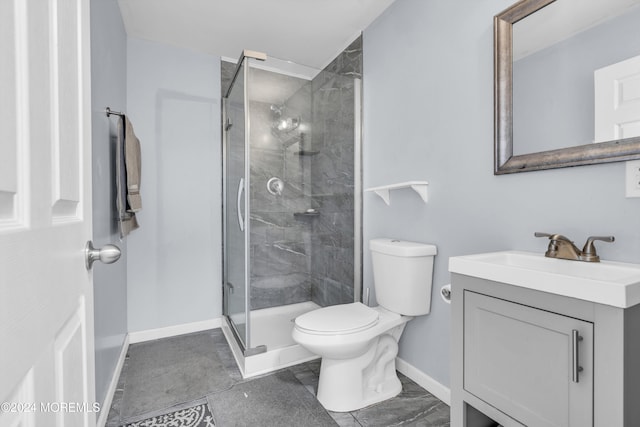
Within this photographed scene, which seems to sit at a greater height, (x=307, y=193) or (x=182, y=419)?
(x=307, y=193)

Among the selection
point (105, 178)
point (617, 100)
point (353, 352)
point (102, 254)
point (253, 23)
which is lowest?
point (353, 352)

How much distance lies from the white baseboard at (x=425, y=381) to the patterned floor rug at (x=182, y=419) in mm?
1163

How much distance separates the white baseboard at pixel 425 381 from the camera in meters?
1.68

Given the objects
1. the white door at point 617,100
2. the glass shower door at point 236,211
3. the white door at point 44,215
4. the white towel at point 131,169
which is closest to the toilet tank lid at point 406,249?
the white door at point 617,100

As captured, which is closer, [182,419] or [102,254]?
[102,254]

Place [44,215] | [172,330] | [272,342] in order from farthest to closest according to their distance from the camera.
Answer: [172,330]
[272,342]
[44,215]

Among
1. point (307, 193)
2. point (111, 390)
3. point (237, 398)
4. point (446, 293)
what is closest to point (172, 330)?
point (111, 390)

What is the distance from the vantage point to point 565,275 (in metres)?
0.83

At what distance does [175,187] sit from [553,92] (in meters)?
2.57

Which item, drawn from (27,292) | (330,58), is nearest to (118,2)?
(330,58)

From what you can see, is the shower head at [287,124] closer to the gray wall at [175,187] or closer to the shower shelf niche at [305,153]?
the shower shelf niche at [305,153]

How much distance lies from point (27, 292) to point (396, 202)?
1.85m

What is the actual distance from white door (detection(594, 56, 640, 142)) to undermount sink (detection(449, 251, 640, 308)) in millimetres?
450

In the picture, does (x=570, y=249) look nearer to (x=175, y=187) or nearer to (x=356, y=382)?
(x=356, y=382)
